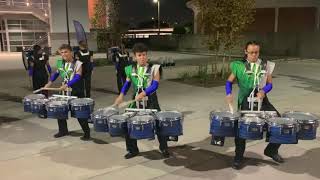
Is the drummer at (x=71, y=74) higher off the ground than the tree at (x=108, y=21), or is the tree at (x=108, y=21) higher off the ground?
the tree at (x=108, y=21)

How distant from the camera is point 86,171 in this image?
18.0 feet

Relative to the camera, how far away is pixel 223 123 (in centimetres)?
495

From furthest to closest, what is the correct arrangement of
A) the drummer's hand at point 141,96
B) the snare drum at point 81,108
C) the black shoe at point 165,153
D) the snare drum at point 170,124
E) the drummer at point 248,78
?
1. the snare drum at point 81,108
2. the black shoe at point 165,153
3. the drummer's hand at point 141,96
4. the drummer at point 248,78
5. the snare drum at point 170,124

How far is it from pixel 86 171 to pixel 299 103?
6.85 metres

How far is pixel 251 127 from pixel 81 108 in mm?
2856

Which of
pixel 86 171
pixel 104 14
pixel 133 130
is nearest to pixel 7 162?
pixel 86 171

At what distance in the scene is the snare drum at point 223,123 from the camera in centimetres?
494

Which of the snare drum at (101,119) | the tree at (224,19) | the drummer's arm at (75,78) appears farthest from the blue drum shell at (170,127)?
the tree at (224,19)

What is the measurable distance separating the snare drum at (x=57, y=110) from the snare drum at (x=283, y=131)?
132 inches

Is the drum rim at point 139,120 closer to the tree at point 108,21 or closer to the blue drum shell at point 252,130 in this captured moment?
the blue drum shell at point 252,130

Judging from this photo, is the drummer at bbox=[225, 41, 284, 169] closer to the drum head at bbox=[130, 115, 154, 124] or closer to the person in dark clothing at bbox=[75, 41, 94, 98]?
the drum head at bbox=[130, 115, 154, 124]

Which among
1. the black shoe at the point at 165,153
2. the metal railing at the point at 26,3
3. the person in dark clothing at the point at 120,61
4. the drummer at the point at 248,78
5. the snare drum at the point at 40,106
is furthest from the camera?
the metal railing at the point at 26,3

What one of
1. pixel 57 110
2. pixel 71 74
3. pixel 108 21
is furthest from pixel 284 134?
pixel 108 21

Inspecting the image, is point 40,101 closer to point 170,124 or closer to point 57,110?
point 57,110
